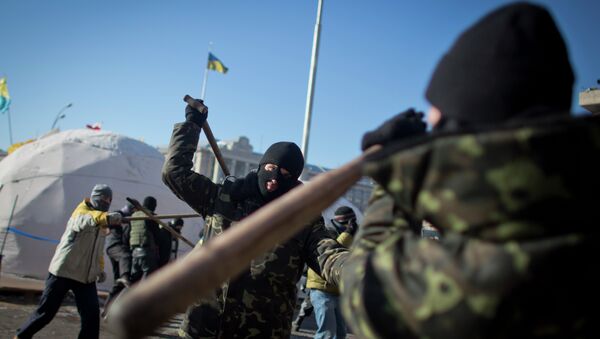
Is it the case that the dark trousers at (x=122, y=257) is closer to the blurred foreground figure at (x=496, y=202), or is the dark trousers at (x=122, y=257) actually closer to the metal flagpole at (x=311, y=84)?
the metal flagpole at (x=311, y=84)

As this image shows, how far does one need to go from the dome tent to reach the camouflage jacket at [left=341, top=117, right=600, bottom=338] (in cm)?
1279

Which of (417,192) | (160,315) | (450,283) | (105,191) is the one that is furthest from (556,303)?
(105,191)

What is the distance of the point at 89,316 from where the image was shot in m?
5.59

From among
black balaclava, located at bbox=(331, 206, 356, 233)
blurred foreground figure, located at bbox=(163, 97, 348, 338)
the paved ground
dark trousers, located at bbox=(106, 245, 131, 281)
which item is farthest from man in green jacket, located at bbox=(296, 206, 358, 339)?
dark trousers, located at bbox=(106, 245, 131, 281)

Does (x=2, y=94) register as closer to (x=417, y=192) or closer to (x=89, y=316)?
(x=89, y=316)

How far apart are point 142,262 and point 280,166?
5.87 metres

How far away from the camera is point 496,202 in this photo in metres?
0.96

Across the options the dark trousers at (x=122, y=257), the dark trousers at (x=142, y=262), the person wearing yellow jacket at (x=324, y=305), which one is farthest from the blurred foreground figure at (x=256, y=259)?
the dark trousers at (x=122, y=257)

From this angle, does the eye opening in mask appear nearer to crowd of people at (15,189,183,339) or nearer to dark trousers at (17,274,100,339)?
crowd of people at (15,189,183,339)

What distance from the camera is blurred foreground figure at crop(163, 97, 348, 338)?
2.88 meters

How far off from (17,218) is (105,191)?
25.6ft

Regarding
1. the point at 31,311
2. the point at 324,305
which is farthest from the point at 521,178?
the point at 31,311

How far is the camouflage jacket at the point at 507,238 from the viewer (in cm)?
93

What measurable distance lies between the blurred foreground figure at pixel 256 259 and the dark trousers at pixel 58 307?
10.8 feet
